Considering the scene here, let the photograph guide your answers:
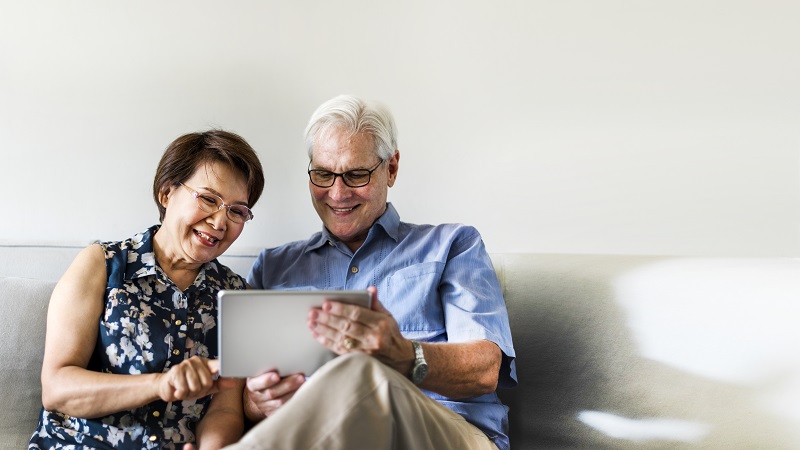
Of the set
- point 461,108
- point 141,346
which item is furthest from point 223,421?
point 461,108

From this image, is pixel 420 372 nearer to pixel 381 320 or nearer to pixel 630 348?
pixel 381 320

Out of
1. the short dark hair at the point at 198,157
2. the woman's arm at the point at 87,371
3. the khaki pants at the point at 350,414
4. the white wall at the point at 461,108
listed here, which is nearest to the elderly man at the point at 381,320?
the khaki pants at the point at 350,414

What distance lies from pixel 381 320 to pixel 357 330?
0.17ft

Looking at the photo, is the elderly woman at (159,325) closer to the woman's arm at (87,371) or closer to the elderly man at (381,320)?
the woman's arm at (87,371)

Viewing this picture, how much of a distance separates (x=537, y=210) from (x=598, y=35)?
544 millimetres

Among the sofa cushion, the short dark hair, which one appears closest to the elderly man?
the short dark hair

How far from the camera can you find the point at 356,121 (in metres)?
1.96

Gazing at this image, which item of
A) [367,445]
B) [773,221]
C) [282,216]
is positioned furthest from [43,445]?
[773,221]

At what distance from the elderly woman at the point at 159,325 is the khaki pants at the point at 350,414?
34cm

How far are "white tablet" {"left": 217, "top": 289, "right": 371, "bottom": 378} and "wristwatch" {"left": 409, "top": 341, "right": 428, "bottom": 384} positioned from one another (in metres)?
A: 0.20

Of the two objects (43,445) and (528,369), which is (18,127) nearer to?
(43,445)

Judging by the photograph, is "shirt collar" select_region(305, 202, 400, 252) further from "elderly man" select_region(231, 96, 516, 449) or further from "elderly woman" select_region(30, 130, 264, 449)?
"elderly woman" select_region(30, 130, 264, 449)

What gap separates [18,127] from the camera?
7.45ft

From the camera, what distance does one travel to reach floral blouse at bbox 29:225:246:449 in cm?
156
